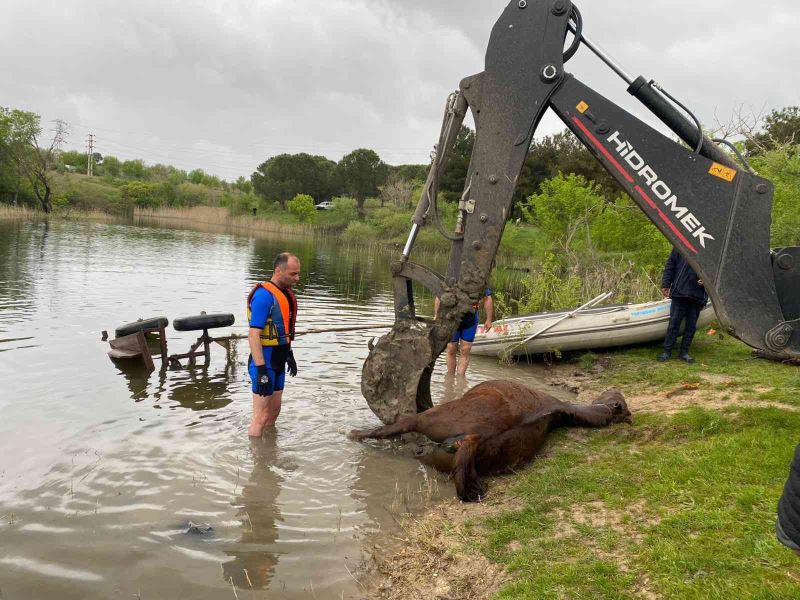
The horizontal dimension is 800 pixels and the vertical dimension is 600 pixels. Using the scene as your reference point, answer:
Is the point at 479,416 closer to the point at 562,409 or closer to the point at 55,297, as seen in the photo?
the point at 562,409

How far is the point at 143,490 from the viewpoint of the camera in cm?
506

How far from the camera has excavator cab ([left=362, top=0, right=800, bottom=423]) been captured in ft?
15.0

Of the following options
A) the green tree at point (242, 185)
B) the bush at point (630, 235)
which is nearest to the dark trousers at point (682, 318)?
the bush at point (630, 235)

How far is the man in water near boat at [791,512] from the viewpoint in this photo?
177 cm

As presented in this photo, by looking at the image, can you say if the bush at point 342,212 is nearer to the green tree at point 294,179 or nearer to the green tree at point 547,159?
the green tree at point 294,179

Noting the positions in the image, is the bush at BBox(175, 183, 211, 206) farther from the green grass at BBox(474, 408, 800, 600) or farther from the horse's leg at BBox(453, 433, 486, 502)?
the green grass at BBox(474, 408, 800, 600)

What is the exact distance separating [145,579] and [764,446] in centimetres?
484

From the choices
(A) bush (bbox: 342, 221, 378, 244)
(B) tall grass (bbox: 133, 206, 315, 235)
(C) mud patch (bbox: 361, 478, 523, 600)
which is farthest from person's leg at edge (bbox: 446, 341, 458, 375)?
(B) tall grass (bbox: 133, 206, 315, 235)

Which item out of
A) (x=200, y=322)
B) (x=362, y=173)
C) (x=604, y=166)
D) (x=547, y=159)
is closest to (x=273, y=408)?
(x=200, y=322)

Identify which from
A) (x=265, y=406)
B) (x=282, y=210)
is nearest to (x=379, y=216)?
(x=282, y=210)

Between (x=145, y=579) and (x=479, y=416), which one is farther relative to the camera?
(x=479, y=416)

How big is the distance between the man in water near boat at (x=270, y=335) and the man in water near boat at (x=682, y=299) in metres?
6.31

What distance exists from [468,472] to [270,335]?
257 centimetres

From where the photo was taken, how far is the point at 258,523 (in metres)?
4.61
